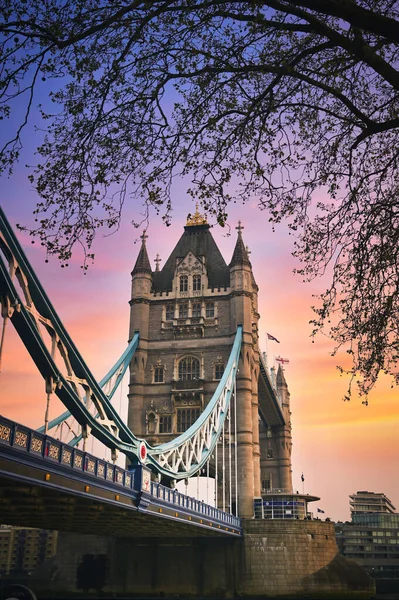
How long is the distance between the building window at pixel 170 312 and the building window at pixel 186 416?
7949 mm

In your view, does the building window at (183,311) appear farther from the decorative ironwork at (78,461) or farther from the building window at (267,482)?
the decorative ironwork at (78,461)

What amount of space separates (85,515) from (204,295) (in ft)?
101

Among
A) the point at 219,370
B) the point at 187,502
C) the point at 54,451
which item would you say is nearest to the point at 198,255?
the point at 219,370

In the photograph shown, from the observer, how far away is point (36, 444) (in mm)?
16344

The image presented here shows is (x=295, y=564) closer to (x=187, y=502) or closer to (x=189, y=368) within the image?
(x=187, y=502)

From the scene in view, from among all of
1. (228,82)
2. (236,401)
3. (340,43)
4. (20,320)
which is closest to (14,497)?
(20,320)

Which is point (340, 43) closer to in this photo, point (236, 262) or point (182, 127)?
point (182, 127)

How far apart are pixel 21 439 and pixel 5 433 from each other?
2.67ft

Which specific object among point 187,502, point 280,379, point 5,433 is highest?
point 280,379

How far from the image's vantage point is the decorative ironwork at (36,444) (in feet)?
52.7

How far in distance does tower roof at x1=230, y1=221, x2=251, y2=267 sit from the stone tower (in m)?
0.08

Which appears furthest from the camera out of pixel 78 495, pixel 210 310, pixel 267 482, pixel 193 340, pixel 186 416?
pixel 267 482

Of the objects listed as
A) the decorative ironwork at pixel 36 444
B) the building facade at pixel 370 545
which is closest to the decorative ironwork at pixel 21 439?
the decorative ironwork at pixel 36 444

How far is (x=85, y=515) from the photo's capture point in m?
25.1
